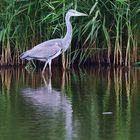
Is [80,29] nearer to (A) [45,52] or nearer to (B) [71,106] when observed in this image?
(A) [45,52]

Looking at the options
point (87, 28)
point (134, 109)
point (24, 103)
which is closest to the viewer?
point (134, 109)

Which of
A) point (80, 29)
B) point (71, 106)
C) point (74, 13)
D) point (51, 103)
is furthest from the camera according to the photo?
point (80, 29)

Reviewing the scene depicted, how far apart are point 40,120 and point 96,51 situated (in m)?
7.15

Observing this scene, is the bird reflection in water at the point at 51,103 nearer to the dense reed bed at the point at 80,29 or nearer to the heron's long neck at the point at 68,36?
the heron's long neck at the point at 68,36

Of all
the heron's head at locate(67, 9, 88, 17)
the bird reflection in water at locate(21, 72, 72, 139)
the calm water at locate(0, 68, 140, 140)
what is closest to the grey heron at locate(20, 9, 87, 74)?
the heron's head at locate(67, 9, 88, 17)

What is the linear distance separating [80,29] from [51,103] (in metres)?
5.40

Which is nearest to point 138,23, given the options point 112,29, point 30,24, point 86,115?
point 112,29

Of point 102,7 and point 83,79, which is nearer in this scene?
point 83,79

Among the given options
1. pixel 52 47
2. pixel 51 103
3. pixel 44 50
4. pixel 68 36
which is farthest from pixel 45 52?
pixel 51 103

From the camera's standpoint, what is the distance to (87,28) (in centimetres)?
1343

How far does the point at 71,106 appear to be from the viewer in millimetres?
8344

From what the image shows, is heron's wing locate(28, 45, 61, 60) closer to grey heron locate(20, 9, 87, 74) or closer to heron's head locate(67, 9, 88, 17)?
grey heron locate(20, 9, 87, 74)

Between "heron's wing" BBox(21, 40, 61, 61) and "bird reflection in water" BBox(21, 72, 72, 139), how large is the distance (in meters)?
2.44

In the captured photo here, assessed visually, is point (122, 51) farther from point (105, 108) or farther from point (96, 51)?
point (105, 108)
